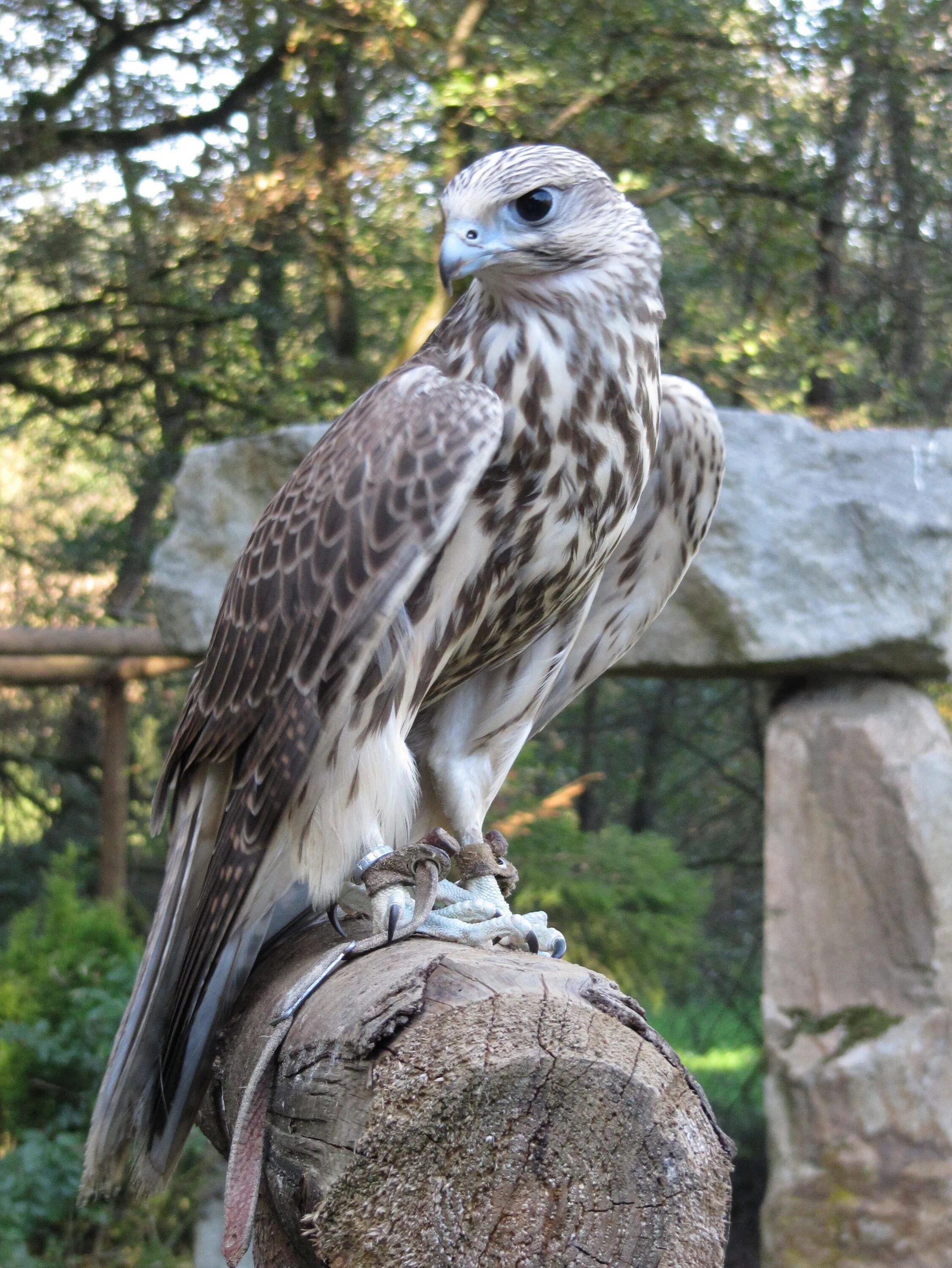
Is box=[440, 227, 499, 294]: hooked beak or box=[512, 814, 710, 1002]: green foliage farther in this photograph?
box=[512, 814, 710, 1002]: green foliage

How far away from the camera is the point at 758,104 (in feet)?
16.4

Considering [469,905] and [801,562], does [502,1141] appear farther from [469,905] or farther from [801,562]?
[801,562]

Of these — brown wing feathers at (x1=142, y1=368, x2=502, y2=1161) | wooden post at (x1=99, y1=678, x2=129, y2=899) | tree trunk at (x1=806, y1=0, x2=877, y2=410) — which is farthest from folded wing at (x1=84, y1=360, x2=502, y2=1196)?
tree trunk at (x1=806, y1=0, x2=877, y2=410)

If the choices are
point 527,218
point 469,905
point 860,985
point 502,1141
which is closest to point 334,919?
point 469,905

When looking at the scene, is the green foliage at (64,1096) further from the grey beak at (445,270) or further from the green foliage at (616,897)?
the grey beak at (445,270)

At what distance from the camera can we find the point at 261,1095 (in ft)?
4.10

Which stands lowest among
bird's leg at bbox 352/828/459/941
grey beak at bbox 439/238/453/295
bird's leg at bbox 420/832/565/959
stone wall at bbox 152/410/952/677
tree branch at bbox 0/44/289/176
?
stone wall at bbox 152/410/952/677

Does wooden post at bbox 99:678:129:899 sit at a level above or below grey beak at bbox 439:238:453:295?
below

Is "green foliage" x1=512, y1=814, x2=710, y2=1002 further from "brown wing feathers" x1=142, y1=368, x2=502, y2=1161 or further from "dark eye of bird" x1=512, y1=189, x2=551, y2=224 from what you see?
"dark eye of bird" x1=512, y1=189, x2=551, y2=224

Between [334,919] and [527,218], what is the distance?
1000 millimetres

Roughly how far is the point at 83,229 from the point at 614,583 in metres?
4.39

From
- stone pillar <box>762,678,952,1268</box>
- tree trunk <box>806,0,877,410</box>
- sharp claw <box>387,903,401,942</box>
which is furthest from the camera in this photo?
tree trunk <box>806,0,877,410</box>

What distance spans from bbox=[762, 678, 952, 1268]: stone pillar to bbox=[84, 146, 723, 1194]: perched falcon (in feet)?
7.20

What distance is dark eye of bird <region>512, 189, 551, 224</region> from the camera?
1740 millimetres
